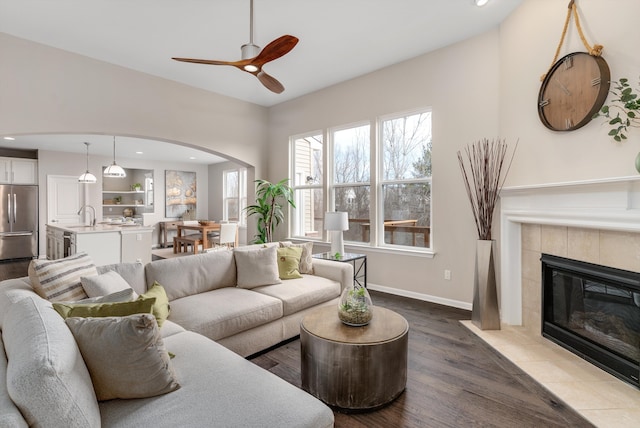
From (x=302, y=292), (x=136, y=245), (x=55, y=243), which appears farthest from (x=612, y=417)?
(x=55, y=243)

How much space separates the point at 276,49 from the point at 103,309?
2060 mm

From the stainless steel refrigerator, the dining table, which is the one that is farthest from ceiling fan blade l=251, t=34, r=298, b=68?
the stainless steel refrigerator

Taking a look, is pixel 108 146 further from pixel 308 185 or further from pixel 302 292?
pixel 302 292

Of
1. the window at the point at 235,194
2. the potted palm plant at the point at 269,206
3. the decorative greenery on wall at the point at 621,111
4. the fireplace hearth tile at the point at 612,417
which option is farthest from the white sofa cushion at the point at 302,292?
the window at the point at 235,194

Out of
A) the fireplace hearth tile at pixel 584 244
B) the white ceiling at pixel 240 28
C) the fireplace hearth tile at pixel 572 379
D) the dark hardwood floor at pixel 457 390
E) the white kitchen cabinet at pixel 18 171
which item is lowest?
the dark hardwood floor at pixel 457 390

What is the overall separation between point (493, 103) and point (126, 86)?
4.50m

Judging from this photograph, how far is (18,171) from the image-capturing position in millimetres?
7332

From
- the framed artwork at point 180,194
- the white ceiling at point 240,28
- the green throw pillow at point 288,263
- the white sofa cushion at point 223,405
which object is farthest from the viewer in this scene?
the framed artwork at point 180,194

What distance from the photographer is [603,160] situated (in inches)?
90.0

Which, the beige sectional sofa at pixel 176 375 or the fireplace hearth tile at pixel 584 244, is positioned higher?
the fireplace hearth tile at pixel 584 244

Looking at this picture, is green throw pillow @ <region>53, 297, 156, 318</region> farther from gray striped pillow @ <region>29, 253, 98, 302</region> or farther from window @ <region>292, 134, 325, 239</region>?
window @ <region>292, 134, 325, 239</region>

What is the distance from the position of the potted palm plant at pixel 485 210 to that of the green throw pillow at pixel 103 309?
2.85 meters

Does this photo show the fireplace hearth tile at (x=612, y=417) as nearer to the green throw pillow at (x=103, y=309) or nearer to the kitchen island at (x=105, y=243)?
the green throw pillow at (x=103, y=309)

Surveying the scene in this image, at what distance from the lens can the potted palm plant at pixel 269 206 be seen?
17.5ft
